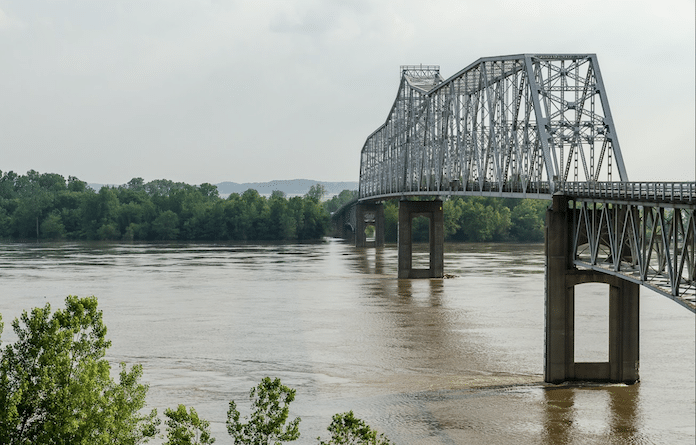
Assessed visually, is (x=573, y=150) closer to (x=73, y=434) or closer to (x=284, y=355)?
(x=284, y=355)

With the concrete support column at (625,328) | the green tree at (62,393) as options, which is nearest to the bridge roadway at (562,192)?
the concrete support column at (625,328)

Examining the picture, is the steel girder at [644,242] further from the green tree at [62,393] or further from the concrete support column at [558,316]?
the green tree at [62,393]

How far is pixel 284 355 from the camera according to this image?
1667 inches

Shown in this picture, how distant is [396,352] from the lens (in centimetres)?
4350

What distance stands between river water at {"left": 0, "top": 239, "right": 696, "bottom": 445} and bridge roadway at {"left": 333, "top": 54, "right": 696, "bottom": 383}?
3.21m

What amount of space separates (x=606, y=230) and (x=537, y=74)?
23.9 meters

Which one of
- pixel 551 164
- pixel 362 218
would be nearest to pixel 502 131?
pixel 551 164

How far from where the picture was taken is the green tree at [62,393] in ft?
64.1

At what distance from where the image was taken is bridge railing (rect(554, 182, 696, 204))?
2625cm

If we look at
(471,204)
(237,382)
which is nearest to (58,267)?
(237,382)

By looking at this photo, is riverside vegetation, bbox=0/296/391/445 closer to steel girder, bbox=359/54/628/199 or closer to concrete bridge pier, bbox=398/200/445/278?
steel girder, bbox=359/54/628/199

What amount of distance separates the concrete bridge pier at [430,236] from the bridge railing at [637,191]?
4712 centimetres

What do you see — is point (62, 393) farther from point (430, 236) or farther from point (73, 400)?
point (430, 236)

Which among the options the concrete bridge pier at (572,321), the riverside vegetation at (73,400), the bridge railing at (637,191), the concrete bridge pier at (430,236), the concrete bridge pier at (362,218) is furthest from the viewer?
the concrete bridge pier at (362,218)
